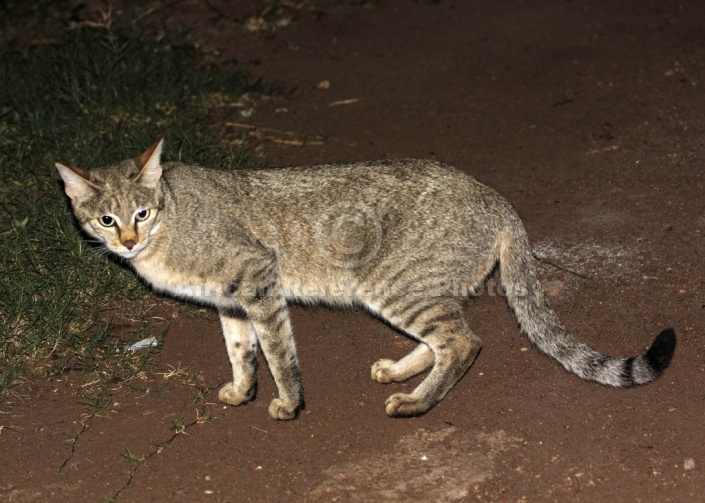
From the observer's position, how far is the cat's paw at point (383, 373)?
5152 millimetres

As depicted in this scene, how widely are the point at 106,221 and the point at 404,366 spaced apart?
1.91 metres

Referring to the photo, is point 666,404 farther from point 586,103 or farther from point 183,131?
point 183,131

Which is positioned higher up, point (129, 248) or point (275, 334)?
point (129, 248)

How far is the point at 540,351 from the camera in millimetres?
4984

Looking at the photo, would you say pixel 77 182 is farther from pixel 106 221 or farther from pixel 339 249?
pixel 339 249

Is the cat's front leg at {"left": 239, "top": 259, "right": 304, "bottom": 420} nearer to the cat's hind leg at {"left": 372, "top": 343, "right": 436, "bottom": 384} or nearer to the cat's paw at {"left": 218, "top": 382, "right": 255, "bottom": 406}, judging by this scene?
the cat's paw at {"left": 218, "top": 382, "right": 255, "bottom": 406}

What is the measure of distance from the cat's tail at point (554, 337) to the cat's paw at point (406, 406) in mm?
716

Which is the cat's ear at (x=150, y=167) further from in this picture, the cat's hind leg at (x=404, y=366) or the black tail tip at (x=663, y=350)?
the black tail tip at (x=663, y=350)

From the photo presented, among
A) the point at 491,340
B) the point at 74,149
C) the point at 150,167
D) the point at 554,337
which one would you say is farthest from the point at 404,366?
the point at 74,149

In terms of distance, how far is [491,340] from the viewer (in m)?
5.39

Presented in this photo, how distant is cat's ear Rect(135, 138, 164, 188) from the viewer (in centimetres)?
479

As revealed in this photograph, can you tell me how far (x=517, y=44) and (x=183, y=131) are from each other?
4.02 metres

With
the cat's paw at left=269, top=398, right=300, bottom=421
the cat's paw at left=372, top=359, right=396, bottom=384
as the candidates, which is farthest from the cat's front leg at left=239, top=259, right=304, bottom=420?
the cat's paw at left=372, top=359, right=396, bottom=384

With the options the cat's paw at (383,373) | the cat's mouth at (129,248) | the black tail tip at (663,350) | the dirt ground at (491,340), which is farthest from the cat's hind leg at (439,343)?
the cat's mouth at (129,248)
